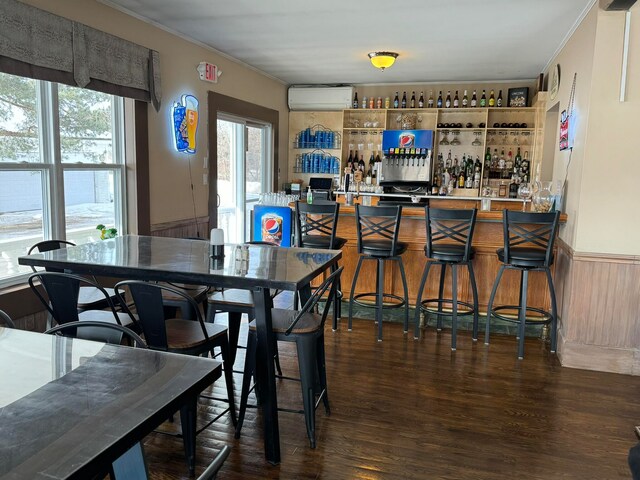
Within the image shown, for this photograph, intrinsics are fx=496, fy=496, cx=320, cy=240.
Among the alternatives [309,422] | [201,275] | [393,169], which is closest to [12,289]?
[201,275]

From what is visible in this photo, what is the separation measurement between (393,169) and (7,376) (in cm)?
684

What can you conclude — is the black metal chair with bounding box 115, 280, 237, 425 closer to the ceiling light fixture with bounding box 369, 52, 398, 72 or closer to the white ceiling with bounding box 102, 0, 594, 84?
the white ceiling with bounding box 102, 0, 594, 84

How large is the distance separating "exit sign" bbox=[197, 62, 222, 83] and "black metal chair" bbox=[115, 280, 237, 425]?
136 inches

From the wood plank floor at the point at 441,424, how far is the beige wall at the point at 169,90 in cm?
201

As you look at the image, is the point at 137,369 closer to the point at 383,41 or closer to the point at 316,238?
the point at 316,238

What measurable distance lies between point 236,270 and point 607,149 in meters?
2.76

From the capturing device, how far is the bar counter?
439cm

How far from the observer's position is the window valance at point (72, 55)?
305cm

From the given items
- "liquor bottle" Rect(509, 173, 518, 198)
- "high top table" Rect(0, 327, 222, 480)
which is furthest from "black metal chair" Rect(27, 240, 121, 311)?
"liquor bottle" Rect(509, 173, 518, 198)

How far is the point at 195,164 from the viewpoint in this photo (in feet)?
17.2

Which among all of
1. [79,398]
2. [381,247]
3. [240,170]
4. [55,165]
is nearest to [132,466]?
[79,398]

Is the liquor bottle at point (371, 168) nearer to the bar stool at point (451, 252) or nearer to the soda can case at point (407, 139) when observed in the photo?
the soda can case at point (407, 139)

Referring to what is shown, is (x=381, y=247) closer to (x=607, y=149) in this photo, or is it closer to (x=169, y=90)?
(x=607, y=149)

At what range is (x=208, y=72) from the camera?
5328 millimetres
